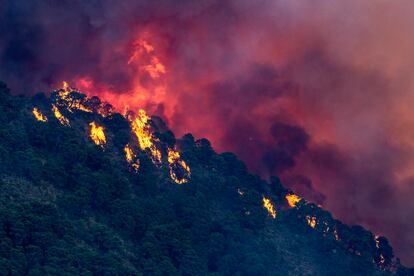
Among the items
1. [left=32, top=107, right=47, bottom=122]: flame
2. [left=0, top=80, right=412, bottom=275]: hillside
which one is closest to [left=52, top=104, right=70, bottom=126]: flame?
[left=0, top=80, right=412, bottom=275]: hillside

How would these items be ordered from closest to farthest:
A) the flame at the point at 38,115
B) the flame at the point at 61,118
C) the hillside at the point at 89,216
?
the hillside at the point at 89,216 < the flame at the point at 38,115 < the flame at the point at 61,118

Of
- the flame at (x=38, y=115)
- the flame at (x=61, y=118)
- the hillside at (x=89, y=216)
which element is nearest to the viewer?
the hillside at (x=89, y=216)

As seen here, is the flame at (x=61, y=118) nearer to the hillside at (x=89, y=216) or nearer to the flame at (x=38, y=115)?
the hillside at (x=89, y=216)

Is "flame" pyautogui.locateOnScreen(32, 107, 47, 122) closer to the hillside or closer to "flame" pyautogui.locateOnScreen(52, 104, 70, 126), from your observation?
the hillside

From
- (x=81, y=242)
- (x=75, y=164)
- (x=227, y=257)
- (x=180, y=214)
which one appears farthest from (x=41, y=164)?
(x=227, y=257)

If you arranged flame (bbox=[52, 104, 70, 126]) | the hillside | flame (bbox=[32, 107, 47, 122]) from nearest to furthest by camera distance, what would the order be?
the hillside < flame (bbox=[32, 107, 47, 122]) < flame (bbox=[52, 104, 70, 126])

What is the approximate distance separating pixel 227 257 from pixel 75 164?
4072 cm

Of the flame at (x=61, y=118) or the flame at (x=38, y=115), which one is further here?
the flame at (x=61, y=118)

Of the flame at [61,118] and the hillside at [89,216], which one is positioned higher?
the flame at [61,118]

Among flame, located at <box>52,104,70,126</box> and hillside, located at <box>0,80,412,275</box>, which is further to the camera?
flame, located at <box>52,104,70,126</box>

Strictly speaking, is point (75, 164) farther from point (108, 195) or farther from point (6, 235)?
point (6, 235)

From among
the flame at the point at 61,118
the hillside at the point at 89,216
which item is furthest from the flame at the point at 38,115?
the flame at the point at 61,118

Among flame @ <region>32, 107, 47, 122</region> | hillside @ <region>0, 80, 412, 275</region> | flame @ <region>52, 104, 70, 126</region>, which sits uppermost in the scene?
flame @ <region>52, 104, 70, 126</region>

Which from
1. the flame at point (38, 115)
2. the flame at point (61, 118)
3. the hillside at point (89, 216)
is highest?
the flame at point (61, 118)
